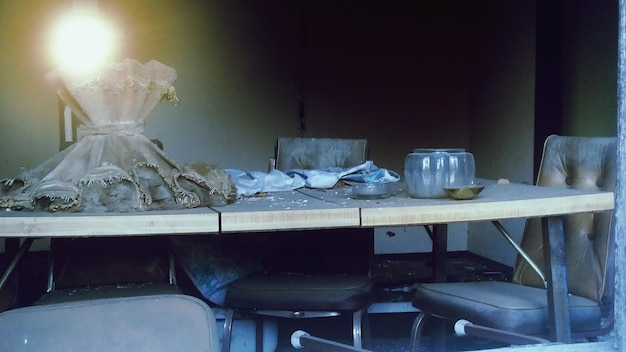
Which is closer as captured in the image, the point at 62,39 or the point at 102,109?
the point at 102,109

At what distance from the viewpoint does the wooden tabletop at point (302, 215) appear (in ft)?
4.94

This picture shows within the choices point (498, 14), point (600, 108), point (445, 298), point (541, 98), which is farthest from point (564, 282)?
point (498, 14)

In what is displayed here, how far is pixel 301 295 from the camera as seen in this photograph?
7.34ft

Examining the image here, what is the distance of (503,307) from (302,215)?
767 mm

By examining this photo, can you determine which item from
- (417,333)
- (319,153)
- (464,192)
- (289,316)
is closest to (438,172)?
(464,192)

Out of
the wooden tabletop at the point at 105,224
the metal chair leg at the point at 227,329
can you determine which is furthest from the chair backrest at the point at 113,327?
the metal chair leg at the point at 227,329

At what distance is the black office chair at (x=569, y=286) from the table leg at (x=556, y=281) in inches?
2.6

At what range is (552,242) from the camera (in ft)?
6.34

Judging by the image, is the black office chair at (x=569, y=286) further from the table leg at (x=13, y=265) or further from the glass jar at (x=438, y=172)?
the table leg at (x=13, y=265)

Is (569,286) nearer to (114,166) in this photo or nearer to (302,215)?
(302,215)

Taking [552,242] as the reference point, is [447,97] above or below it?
above

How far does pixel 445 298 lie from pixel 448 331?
129 cm

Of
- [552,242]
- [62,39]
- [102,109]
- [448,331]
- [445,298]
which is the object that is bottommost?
[448,331]

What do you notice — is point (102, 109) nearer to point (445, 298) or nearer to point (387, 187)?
point (387, 187)
